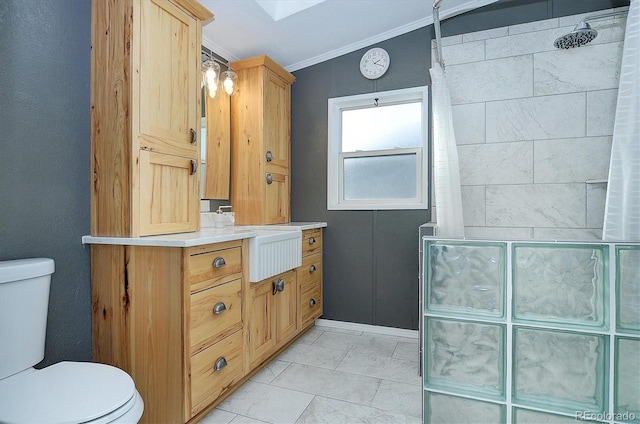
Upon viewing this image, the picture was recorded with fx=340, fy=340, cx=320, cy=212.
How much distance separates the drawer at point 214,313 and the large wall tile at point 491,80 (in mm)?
2123

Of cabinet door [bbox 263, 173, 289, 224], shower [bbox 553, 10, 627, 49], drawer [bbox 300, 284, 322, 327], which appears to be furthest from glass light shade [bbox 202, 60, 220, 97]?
shower [bbox 553, 10, 627, 49]

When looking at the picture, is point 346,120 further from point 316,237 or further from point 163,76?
point 163,76

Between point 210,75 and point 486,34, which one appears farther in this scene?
point 486,34

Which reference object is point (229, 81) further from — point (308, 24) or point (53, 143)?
point (53, 143)

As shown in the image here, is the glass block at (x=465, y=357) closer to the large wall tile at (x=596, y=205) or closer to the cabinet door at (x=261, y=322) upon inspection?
the cabinet door at (x=261, y=322)

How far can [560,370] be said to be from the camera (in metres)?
1.29

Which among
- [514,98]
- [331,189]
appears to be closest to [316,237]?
[331,189]

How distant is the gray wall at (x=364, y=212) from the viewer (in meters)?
2.65

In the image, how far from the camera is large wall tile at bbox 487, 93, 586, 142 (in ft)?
7.54

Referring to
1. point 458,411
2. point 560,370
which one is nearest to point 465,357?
point 458,411

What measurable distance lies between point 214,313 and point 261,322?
18.7 inches

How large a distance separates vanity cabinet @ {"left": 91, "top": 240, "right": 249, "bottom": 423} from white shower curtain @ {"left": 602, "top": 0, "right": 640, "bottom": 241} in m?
1.76

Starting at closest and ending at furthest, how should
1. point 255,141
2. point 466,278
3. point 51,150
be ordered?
point 466,278
point 51,150
point 255,141

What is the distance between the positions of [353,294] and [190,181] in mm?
1641
